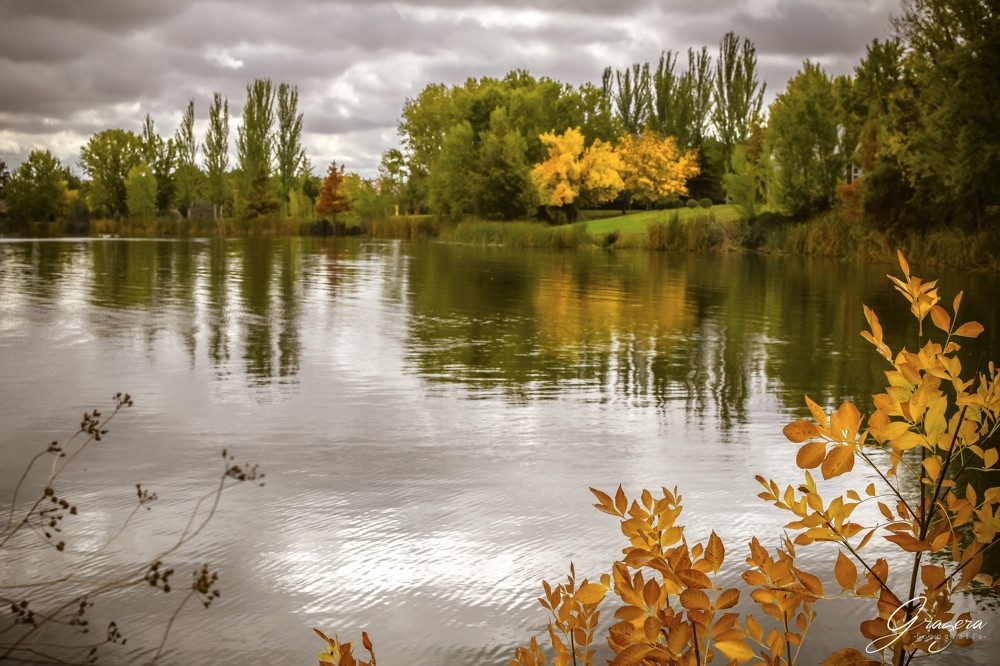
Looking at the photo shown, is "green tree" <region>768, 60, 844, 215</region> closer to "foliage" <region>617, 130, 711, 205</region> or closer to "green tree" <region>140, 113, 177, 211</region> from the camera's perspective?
"foliage" <region>617, 130, 711, 205</region>

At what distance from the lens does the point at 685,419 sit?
785cm

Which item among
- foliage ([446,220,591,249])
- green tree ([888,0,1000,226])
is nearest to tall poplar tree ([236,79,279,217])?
foliage ([446,220,591,249])

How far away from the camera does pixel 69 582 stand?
420 centimetres

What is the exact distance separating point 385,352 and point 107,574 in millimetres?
7272

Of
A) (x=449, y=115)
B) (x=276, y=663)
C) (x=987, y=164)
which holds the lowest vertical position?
(x=276, y=663)

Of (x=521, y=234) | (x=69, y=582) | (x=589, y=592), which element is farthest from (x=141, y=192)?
(x=589, y=592)

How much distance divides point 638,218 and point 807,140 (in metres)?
19.1

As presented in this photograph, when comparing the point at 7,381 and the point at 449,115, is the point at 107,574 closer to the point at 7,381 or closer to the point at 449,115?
the point at 7,381

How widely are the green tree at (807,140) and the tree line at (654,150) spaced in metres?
0.07

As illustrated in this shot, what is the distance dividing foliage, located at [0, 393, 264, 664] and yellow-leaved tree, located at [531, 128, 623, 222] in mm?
54439

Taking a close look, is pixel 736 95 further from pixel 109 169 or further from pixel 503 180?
pixel 109 169

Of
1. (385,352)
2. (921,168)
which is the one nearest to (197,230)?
(921,168)

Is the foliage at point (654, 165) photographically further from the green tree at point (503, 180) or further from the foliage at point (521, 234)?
the foliage at point (521, 234)

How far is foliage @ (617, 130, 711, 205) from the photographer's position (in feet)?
200
